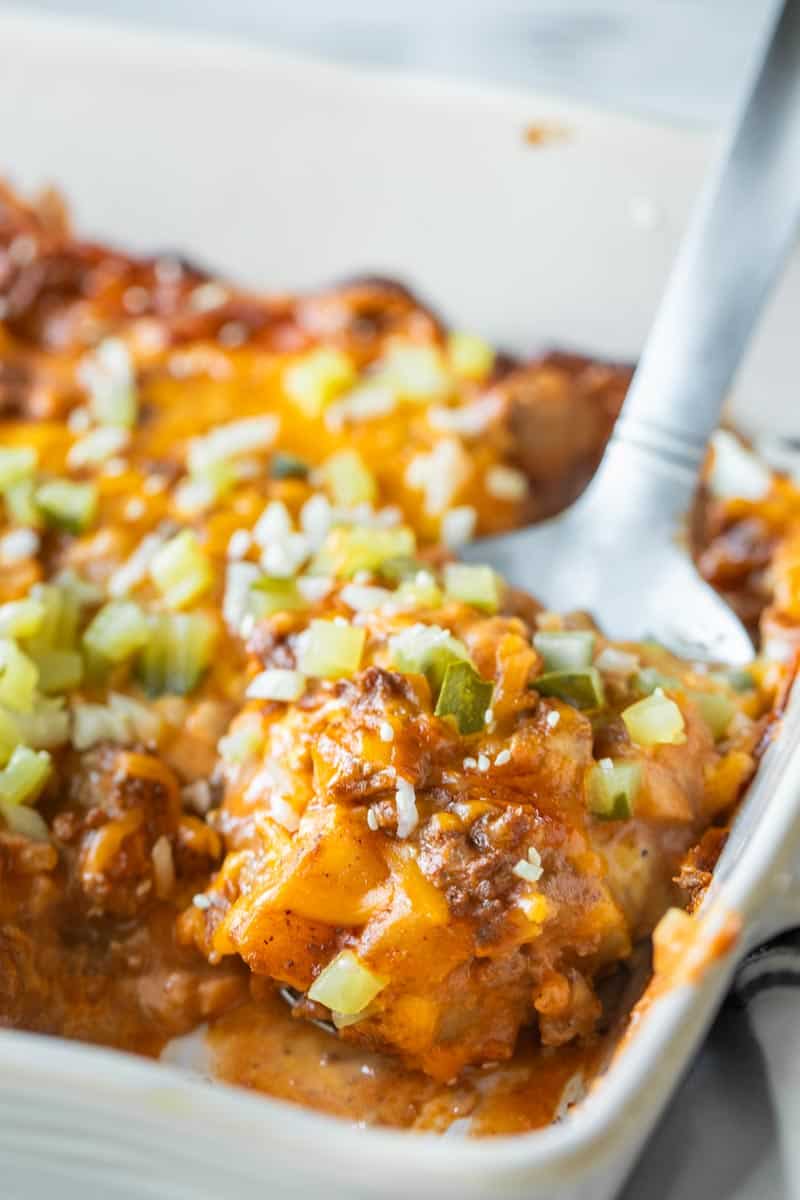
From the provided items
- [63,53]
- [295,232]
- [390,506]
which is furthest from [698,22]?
[390,506]

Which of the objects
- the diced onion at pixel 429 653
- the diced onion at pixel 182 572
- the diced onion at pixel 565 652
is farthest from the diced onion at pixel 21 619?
the diced onion at pixel 565 652

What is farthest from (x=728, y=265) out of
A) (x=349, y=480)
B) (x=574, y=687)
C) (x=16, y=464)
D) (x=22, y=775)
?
(x=22, y=775)

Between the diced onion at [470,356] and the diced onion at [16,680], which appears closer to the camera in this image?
the diced onion at [16,680]

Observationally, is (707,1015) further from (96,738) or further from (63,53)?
(63,53)

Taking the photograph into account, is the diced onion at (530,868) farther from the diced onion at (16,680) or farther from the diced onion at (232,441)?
the diced onion at (232,441)

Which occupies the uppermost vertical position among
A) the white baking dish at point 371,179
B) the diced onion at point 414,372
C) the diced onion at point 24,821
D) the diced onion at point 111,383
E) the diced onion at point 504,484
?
the white baking dish at point 371,179

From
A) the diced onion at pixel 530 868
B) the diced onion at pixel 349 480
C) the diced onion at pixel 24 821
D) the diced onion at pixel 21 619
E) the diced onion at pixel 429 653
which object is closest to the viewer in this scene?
the diced onion at pixel 530 868
